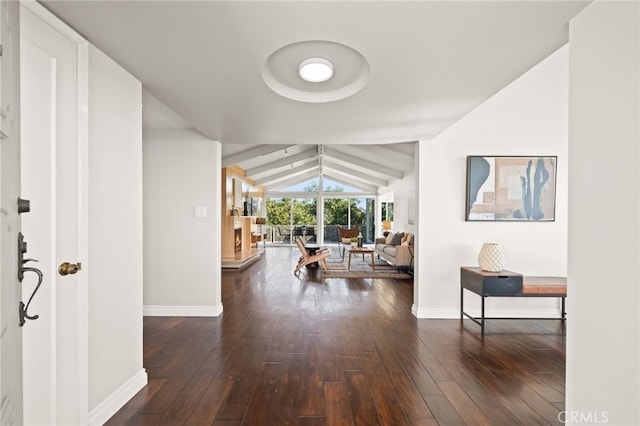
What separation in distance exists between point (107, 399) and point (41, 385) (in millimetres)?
509

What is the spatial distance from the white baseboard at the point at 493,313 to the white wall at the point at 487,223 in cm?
1

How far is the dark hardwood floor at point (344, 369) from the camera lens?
1.86 meters

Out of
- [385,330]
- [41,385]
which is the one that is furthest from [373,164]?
[41,385]

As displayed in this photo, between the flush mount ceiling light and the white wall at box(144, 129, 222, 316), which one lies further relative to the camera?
the white wall at box(144, 129, 222, 316)

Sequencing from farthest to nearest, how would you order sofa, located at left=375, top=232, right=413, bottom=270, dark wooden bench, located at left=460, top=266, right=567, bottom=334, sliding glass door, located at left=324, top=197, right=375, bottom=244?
sliding glass door, located at left=324, top=197, right=375, bottom=244
sofa, located at left=375, top=232, right=413, bottom=270
dark wooden bench, located at left=460, top=266, right=567, bottom=334

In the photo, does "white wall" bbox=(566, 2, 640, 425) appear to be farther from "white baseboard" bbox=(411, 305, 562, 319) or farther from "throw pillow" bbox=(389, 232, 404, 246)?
"throw pillow" bbox=(389, 232, 404, 246)

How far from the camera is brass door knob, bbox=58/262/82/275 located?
1.47 m

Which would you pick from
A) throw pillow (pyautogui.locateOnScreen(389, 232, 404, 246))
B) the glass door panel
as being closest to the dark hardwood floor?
throw pillow (pyautogui.locateOnScreen(389, 232, 404, 246))

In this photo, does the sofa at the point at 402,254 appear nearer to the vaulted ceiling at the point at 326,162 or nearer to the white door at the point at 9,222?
the vaulted ceiling at the point at 326,162

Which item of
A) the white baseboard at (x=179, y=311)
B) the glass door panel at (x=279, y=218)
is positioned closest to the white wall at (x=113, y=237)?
the white baseboard at (x=179, y=311)

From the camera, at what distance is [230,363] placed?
8.12 feet

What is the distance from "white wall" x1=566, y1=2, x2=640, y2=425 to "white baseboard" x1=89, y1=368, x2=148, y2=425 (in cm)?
230

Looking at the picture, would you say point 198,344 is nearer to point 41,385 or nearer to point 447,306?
point 41,385

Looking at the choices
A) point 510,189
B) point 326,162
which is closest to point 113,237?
point 510,189
